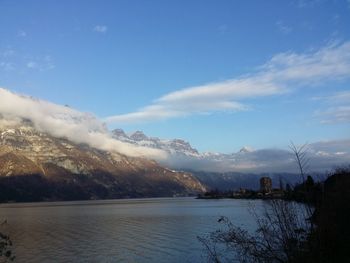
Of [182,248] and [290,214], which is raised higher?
[290,214]

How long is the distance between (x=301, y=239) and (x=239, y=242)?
2691 mm

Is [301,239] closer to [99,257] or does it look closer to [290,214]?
[290,214]

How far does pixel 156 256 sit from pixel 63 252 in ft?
56.0

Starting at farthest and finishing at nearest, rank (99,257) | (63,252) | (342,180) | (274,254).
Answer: (63,252) → (99,257) → (342,180) → (274,254)

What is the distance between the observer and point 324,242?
18.6 meters

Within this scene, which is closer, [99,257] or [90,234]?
[99,257]

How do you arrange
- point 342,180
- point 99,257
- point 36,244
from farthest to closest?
point 36,244 → point 99,257 → point 342,180

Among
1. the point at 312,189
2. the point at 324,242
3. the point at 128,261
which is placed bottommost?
the point at 128,261

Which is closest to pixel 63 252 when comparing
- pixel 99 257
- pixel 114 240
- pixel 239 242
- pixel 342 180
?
pixel 99 257

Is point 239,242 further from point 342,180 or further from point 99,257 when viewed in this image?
point 99,257

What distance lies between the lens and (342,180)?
32.0m

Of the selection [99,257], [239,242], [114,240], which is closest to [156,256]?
[99,257]

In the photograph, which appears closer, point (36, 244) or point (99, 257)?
point (99, 257)

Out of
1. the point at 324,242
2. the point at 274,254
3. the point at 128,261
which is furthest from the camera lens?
the point at 128,261
